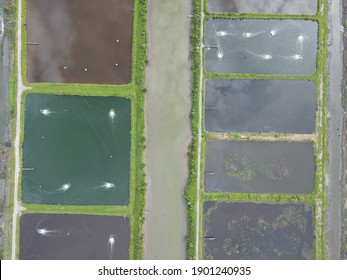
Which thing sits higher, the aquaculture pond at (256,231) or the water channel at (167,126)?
the water channel at (167,126)

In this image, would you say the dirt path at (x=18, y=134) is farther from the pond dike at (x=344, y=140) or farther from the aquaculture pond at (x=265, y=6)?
the pond dike at (x=344, y=140)

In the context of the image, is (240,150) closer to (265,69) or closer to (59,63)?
(265,69)

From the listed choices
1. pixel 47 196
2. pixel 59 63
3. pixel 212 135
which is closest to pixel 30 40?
pixel 59 63

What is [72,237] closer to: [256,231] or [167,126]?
[167,126]

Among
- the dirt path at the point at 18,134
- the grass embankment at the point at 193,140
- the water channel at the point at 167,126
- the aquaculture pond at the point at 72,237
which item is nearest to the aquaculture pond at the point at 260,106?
the grass embankment at the point at 193,140

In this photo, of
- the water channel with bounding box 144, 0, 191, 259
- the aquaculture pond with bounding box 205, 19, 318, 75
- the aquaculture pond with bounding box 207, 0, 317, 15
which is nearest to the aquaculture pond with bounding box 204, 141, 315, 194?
the water channel with bounding box 144, 0, 191, 259

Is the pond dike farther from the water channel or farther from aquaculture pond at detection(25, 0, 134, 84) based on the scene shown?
aquaculture pond at detection(25, 0, 134, 84)

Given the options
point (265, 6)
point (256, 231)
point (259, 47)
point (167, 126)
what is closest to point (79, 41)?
point (167, 126)
